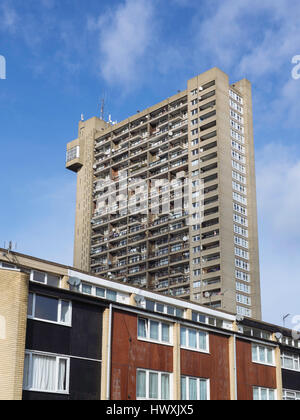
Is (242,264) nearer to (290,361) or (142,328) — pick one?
(290,361)

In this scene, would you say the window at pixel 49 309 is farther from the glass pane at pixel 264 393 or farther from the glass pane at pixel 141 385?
the glass pane at pixel 264 393

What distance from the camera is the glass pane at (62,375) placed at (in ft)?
83.0

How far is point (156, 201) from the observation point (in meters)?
119

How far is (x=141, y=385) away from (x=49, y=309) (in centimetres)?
667

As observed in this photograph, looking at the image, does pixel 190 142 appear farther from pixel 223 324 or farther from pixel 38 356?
pixel 38 356

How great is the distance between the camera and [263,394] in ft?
122

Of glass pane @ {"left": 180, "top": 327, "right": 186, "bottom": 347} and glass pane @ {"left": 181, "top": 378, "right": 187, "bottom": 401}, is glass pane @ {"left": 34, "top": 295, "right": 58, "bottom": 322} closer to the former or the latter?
glass pane @ {"left": 180, "top": 327, "right": 186, "bottom": 347}

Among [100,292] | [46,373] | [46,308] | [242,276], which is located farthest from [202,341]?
[242,276]

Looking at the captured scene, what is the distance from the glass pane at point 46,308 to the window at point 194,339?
8.94 metres

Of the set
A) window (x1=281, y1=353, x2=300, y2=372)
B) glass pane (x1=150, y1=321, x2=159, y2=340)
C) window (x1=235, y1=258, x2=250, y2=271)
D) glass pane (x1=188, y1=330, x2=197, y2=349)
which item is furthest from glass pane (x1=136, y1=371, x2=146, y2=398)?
window (x1=235, y1=258, x2=250, y2=271)

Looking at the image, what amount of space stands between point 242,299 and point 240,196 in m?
A: 20.0

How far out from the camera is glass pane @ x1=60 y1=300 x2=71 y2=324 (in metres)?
26.5
